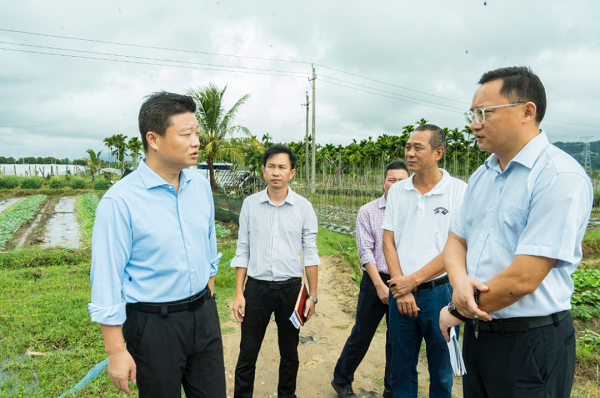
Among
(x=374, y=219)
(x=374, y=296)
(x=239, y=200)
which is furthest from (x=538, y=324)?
(x=239, y=200)

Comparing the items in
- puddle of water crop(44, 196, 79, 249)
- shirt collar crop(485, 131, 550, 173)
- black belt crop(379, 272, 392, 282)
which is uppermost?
shirt collar crop(485, 131, 550, 173)

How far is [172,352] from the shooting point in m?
1.72

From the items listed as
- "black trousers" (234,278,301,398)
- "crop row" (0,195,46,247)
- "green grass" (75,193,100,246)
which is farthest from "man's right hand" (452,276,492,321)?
"crop row" (0,195,46,247)

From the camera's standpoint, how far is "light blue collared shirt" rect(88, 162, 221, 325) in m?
1.54

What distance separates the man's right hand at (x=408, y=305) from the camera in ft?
7.22

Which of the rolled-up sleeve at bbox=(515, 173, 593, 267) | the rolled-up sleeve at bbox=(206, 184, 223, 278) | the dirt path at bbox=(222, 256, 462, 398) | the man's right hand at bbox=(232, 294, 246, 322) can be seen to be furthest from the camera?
the dirt path at bbox=(222, 256, 462, 398)

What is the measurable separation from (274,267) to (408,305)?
0.91 meters

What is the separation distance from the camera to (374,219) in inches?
117

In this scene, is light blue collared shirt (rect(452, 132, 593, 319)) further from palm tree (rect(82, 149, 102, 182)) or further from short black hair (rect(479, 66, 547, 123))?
palm tree (rect(82, 149, 102, 182))

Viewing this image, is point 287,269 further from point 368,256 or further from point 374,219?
point 374,219

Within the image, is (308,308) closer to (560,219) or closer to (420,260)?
(420,260)

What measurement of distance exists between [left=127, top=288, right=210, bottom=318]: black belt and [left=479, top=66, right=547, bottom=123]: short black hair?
5.46 feet

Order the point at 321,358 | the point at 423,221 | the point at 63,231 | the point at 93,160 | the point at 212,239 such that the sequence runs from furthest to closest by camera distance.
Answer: the point at 93,160, the point at 63,231, the point at 321,358, the point at 423,221, the point at 212,239

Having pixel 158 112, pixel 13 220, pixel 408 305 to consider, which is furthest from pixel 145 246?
pixel 13 220
